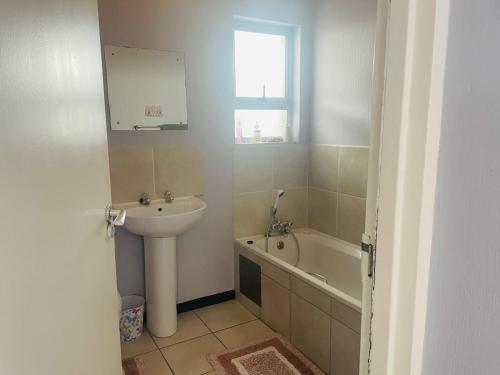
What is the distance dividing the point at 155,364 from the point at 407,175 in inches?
75.2

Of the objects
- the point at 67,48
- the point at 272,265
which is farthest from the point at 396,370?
the point at 272,265

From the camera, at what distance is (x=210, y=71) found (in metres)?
2.50

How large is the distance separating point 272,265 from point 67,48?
1815mm

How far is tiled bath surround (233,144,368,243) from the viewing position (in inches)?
103

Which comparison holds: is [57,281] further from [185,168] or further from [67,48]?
[185,168]

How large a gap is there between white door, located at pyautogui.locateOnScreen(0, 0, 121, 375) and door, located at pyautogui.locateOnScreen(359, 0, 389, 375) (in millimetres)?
633

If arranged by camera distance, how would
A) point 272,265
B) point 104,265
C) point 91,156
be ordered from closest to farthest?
point 91,156, point 104,265, point 272,265

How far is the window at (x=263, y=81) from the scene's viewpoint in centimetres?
275

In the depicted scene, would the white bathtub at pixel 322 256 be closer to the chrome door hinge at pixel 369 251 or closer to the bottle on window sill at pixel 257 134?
the bottle on window sill at pixel 257 134

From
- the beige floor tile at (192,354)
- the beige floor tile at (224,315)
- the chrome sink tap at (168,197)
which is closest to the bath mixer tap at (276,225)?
the beige floor tile at (224,315)

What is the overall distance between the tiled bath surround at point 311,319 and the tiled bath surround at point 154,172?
67 centimetres

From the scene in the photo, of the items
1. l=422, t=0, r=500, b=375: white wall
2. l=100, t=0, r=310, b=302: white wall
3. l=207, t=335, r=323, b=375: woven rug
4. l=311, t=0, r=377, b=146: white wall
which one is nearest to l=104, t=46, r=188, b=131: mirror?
l=100, t=0, r=310, b=302: white wall

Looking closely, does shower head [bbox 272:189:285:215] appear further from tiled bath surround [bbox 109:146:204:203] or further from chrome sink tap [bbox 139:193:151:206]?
chrome sink tap [bbox 139:193:151:206]

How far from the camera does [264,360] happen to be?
2.07 metres
